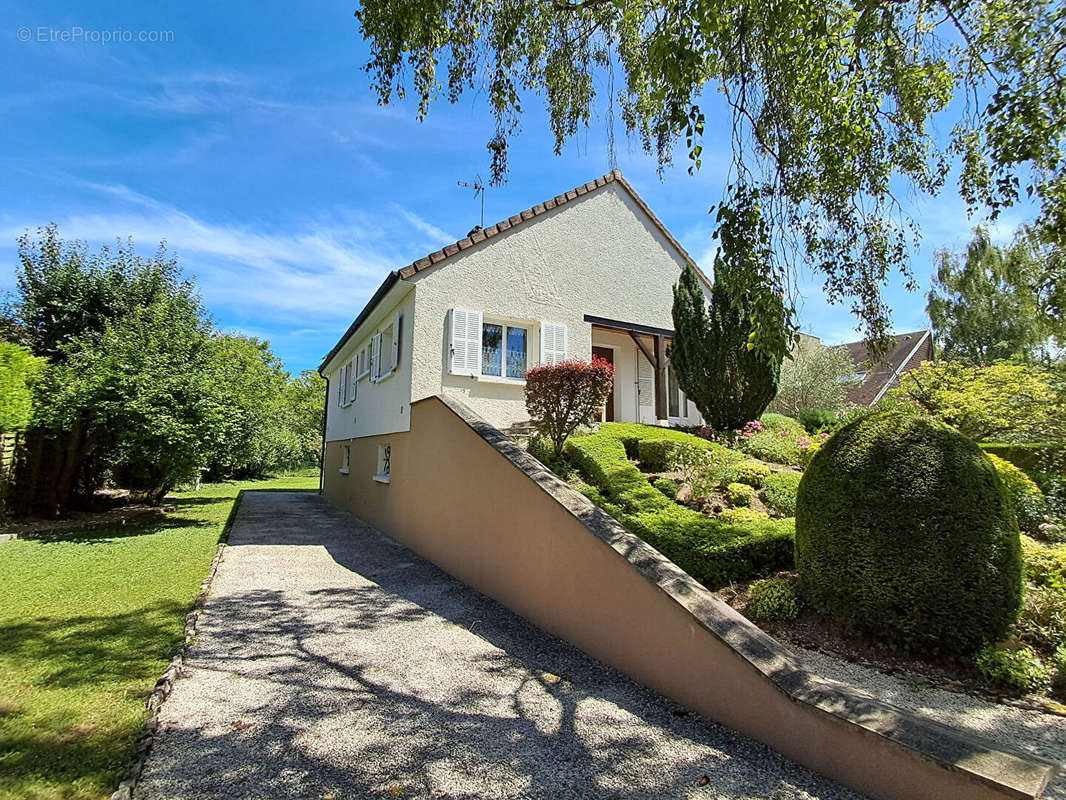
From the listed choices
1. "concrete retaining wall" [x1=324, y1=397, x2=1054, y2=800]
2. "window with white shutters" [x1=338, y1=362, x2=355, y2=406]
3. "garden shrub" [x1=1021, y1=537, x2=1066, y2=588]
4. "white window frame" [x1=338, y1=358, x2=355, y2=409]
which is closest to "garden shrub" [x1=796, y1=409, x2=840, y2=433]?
"garden shrub" [x1=1021, y1=537, x2=1066, y2=588]

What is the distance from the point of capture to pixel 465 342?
9.64 metres

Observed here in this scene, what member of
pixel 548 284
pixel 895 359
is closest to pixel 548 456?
pixel 548 284

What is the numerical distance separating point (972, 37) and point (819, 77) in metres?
1.52

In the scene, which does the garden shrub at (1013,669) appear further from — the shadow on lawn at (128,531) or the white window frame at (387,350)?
the shadow on lawn at (128,531)

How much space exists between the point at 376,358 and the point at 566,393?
5.98m

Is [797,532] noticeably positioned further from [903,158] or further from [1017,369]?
[1017,369]

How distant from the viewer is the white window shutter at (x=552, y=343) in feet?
34.7

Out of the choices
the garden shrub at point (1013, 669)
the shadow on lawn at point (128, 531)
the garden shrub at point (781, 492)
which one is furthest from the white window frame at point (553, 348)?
the shadow on lawn at point (128, 531)

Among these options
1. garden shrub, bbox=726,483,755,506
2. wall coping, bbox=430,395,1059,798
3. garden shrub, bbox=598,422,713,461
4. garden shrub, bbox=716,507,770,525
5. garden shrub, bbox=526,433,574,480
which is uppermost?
garden shrub, bbox=598,422,713,461

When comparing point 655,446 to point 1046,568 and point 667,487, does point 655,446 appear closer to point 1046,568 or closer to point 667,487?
point 667,487

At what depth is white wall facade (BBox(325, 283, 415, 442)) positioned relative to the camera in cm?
970

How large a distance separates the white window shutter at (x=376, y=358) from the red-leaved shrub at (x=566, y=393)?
4883 millimetres

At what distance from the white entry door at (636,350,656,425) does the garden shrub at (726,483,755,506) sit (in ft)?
21.1

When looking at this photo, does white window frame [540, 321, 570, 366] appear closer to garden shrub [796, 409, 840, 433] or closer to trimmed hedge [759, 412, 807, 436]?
trimmed hedge [759, 412, 807, 436]
